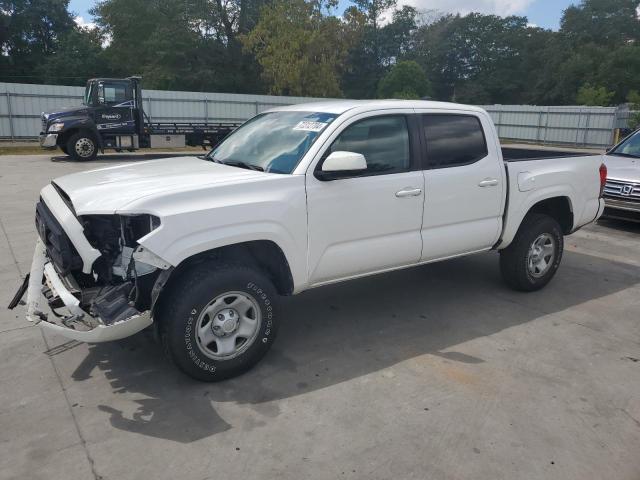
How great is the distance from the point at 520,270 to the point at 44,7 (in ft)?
164

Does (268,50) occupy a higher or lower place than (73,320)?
higher

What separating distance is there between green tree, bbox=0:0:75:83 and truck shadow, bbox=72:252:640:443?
45.0 m

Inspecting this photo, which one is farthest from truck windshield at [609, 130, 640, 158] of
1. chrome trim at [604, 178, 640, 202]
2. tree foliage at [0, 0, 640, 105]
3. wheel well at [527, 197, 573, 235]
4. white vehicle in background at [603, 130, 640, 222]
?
tree foliage at [0, 0, 640, 105]

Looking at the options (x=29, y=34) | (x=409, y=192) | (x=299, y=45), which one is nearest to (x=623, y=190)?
(x=409, y=192)

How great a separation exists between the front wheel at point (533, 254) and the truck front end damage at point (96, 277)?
11.9 ft

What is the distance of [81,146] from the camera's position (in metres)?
17.6

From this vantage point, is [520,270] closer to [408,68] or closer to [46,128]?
[46,128]

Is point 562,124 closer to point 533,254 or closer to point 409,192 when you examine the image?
point 533,254

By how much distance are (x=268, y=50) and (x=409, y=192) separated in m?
37.7

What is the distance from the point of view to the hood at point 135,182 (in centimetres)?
345

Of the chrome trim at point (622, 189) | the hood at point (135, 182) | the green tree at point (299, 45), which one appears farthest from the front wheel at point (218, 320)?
the green tree at point (299, 45)

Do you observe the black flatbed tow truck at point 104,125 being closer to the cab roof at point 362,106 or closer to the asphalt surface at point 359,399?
the asphalt surface at point 359,399

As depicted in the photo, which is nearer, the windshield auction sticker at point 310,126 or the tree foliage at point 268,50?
the windshield auction sticker at point 310,126

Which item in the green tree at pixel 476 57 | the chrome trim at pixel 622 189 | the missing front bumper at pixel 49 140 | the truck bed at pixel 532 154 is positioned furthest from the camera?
the green tree at pixel 476 57
